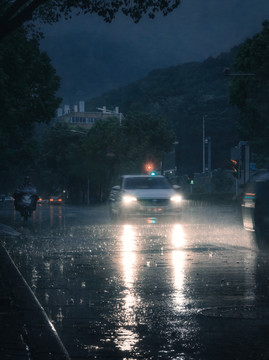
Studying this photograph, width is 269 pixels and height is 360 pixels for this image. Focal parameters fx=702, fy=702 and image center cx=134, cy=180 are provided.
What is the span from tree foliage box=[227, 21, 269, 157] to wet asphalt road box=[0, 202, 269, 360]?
32.0 metres

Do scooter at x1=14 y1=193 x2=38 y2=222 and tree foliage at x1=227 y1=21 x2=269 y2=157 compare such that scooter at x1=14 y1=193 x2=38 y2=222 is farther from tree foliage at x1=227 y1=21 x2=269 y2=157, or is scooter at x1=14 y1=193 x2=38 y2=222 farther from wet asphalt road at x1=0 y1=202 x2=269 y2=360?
tree foliage at x1=227 y1=21 x2=269 y2=157

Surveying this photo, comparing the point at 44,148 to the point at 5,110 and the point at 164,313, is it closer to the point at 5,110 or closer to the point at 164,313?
the point at 5,110

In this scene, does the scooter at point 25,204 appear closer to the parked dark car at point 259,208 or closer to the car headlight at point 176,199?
the car headlight at point 176,199

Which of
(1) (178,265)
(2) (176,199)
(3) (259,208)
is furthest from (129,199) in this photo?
(1) (178,265)

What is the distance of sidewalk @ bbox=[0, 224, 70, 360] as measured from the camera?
530 cm

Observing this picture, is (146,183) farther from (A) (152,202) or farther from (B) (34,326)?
(B) (34,326)

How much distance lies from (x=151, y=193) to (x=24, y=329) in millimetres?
19690

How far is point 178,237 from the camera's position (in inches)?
693

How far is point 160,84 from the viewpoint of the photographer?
650ft

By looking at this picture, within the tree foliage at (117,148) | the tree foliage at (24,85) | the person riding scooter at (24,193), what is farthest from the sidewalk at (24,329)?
the tree foliage at (117,148)

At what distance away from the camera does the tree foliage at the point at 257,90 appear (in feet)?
155

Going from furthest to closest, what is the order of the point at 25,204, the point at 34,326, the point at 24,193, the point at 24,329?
1. the point at 24,193
2. the point at 25,204
3. the point at 34,326
4. the point at 24,329

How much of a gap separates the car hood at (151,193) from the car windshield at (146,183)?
991mm

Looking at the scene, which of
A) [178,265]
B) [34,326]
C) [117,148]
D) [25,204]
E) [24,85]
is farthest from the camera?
[117,148]
